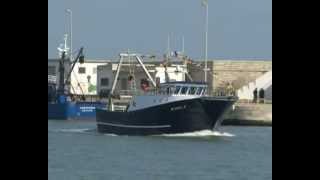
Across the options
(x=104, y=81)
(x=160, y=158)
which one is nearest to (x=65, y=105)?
(x=104, y=81)

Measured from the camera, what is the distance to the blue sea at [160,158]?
25.8 m

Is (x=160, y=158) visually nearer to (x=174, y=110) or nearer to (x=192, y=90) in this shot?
(x=174, y=110)

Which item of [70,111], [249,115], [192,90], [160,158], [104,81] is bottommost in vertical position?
[160,158]

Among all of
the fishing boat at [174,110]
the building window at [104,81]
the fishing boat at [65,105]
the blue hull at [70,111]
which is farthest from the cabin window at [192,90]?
the building window at [104,81]

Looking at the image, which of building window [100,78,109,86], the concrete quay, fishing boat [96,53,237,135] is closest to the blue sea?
fishing boat [96,53,237,135]

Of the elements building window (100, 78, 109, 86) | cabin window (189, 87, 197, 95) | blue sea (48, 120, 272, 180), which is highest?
building window (100, 78, 109, 86)

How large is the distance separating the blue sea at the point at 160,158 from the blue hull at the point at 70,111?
2812 cm

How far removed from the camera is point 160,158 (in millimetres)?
32500

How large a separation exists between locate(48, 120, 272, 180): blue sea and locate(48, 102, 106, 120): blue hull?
28.1 meters

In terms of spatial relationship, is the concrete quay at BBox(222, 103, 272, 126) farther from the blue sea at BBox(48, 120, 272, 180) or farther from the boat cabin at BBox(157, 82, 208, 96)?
the boat cabin at BBox(157, 82, 208, 96)

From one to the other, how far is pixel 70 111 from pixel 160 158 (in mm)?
45567

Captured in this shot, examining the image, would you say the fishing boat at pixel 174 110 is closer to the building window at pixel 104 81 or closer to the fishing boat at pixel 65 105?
the fishing boat at pixel 65 105

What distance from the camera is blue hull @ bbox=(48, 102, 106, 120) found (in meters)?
76.7
